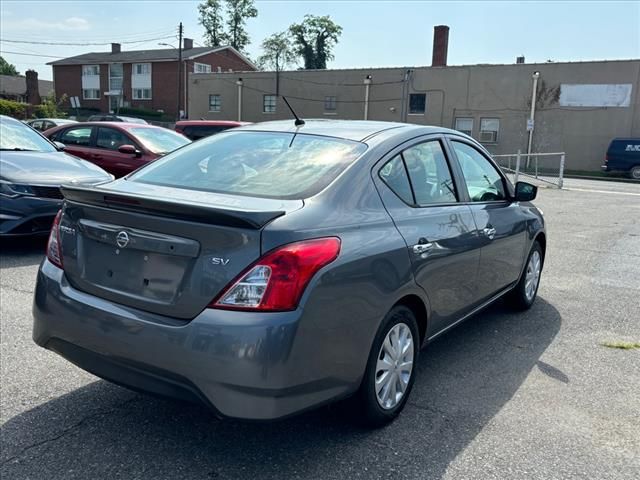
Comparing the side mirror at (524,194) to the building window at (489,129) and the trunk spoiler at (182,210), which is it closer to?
the trunk spoiler at (182,210)

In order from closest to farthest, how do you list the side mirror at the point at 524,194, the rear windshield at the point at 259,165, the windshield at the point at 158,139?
the rear windshield at the point at 259,165, the side mirror at the point at 524,194, the windshield at the point at 158,139

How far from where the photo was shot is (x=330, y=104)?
1553 inches

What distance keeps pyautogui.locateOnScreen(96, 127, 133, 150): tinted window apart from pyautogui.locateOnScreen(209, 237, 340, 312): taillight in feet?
27.2

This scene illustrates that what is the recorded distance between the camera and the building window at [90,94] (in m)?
59.3

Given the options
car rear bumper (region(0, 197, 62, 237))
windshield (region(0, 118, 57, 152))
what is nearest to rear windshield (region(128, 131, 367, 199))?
car rear bumper (region(0, 197, 62, 237))

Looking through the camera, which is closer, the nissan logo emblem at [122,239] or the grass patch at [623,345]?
the nissan logo emblem at [122,239]

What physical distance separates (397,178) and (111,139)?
8213 mm

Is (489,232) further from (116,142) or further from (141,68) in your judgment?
(141,68)

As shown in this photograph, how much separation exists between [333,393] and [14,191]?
5372 mm

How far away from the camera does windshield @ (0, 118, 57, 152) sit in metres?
7.54

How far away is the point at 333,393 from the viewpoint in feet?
8.73

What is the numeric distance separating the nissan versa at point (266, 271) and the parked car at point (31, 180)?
3.67 metres

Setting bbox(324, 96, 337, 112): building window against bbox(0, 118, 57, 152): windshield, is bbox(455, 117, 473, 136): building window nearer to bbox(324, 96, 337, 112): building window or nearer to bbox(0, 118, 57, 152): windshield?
bbox(324, 96, 337, 112): building window

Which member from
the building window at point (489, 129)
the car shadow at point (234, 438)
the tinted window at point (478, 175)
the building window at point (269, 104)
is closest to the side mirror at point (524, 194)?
the tinted window at point (478, 175)
